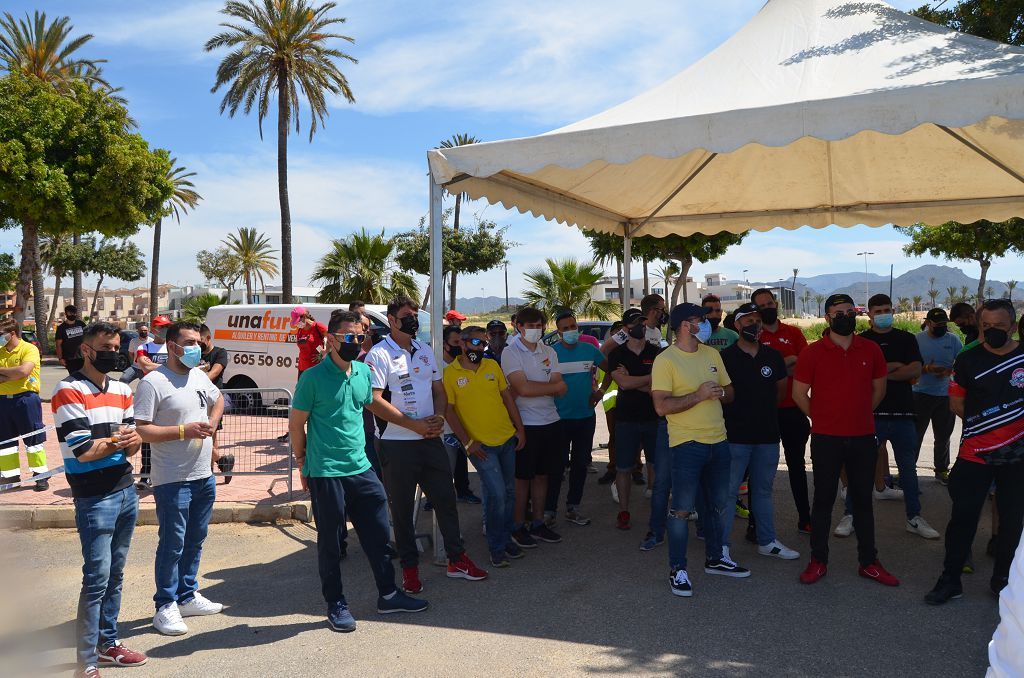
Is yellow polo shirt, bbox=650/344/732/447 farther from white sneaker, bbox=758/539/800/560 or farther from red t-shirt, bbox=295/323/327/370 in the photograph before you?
red t-shirt, bbox=295/323/327/370

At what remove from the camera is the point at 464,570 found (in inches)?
218

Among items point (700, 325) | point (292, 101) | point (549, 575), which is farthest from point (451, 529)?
point (292, 101)

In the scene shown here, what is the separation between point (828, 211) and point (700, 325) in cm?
566

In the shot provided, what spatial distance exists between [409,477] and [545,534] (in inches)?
66.6

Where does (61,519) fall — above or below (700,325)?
below

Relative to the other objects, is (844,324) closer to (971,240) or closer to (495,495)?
(495,495)

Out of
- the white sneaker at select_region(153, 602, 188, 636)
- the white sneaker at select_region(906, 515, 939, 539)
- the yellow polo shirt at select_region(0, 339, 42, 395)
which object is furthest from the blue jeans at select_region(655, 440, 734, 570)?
the yellow polo shirt at select_region(0, 339, 42, 395)

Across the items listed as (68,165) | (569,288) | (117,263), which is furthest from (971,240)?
(117,263)

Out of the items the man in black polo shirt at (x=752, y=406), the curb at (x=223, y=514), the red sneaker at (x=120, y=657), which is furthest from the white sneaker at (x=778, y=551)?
the red sneaker at (x=120, y=657)

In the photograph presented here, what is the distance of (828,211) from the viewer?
9820 millimetres

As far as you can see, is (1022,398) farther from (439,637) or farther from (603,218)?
(603,218)

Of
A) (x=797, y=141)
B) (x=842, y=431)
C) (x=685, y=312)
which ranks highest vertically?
(x=797, y=141)

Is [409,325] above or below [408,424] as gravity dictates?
above

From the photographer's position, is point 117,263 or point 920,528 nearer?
point 920,528
